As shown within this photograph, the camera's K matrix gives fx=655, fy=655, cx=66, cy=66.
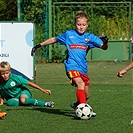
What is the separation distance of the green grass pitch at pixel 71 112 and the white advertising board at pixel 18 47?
1.98 feet

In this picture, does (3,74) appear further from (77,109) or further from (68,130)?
(68,130)

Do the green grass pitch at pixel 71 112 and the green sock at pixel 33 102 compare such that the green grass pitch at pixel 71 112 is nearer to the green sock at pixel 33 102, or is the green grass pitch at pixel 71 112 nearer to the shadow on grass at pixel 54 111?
the shadow on grass at pixel 54 111

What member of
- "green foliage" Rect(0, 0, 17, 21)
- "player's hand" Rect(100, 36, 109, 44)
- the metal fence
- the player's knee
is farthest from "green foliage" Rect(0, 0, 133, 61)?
"player's hand" Rect(100, 36, 109, 44)

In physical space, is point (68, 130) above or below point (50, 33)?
below

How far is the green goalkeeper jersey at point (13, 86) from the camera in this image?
11.2 m

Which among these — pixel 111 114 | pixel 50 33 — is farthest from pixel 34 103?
pixel 50 33

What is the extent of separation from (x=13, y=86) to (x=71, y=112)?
129cm

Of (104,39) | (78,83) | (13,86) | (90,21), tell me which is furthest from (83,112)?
(90,21)

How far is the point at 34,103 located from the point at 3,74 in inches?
28.9

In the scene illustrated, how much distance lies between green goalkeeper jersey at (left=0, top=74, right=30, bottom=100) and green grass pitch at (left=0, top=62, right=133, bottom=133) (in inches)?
14.0

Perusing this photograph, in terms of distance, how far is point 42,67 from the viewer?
68.7 feet

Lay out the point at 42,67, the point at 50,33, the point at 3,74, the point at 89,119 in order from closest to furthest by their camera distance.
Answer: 1. the point at 89,119
2. the point at 3,74
3. the point at 42,67
4. the point at 50,33

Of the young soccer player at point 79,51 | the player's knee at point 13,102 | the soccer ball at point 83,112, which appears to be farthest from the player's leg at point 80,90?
the player's knee at point 13,102

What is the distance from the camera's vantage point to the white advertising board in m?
15.3
